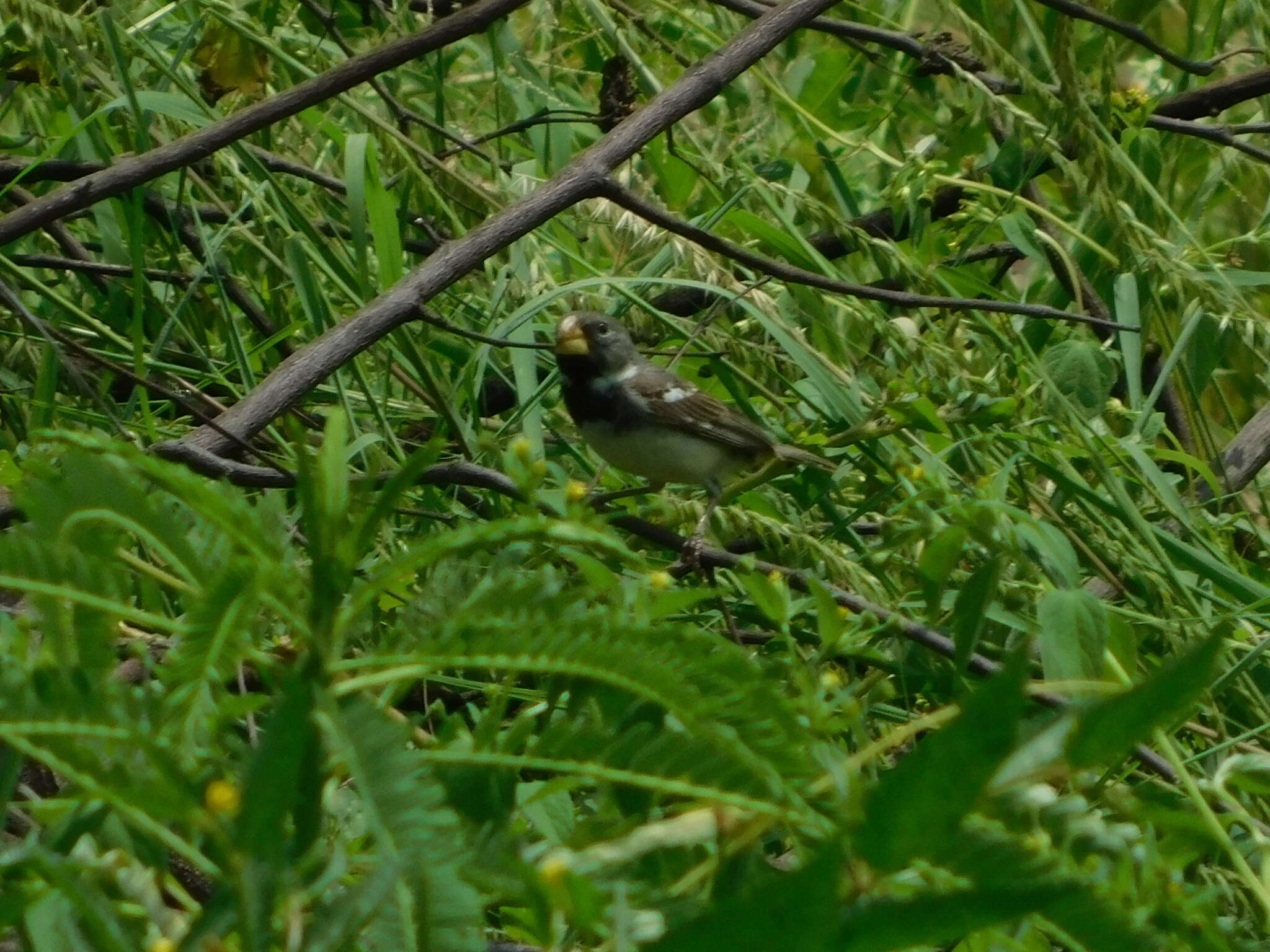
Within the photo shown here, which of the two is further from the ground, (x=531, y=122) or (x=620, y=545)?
(x=620, y=545)

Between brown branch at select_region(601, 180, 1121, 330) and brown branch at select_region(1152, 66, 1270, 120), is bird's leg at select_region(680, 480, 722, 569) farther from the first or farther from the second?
brown branch at select_region(1152, 66, 1270, 120)

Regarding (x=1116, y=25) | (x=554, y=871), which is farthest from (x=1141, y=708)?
(x=1116, y=25)

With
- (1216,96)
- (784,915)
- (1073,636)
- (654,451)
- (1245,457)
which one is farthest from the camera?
(654,451)

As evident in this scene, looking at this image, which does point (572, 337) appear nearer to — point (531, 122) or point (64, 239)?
point (531, 122)

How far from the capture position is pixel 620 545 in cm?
105

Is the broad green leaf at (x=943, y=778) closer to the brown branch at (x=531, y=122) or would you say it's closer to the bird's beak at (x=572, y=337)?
the brown branch at (x=531, y=122)

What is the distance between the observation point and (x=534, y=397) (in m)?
2.81

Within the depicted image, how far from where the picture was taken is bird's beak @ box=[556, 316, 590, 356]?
3.74 meters

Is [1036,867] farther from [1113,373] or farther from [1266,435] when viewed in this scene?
[1266,435]

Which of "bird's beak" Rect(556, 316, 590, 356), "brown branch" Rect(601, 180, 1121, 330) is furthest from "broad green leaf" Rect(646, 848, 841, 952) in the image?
"bird's beak" Rect(556, 316, 590, 356)

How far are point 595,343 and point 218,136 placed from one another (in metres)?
2.34

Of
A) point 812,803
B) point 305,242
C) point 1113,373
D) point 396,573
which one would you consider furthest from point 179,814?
point 1113,373

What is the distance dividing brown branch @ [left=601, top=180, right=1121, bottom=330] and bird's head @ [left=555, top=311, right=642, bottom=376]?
1.41m

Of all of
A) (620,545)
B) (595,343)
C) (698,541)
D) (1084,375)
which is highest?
(620,545)
